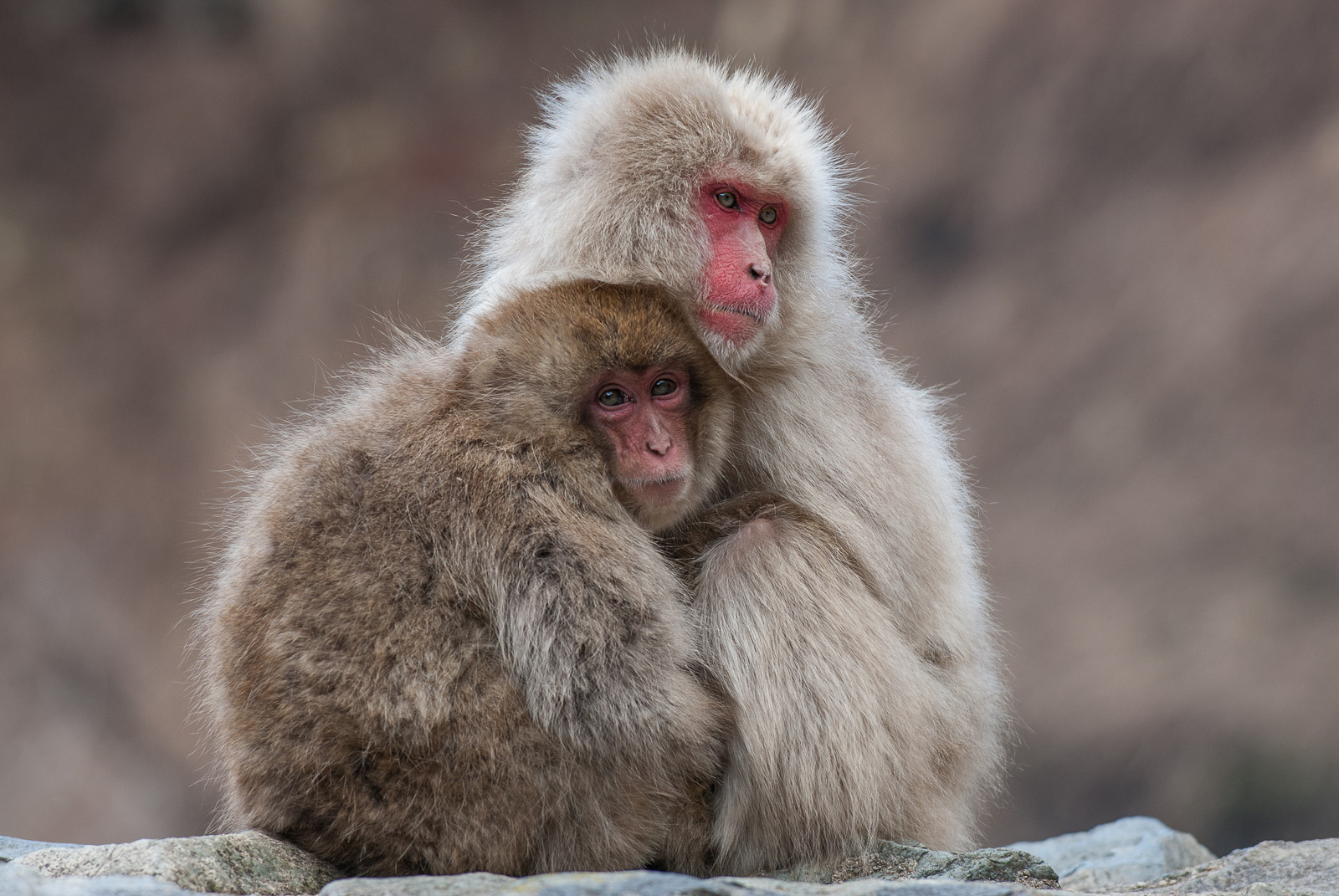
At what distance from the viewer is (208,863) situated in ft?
11.4

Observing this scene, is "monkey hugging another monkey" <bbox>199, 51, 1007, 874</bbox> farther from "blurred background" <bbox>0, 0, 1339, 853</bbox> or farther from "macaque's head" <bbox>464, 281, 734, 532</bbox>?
"blurred background" <bbox>0, 0, 1339, 853</bbox>

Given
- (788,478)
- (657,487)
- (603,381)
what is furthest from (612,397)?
(788,478)

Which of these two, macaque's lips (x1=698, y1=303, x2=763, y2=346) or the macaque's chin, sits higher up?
macaque's lips (x1=698, y1=303, x2=763, y2=346)

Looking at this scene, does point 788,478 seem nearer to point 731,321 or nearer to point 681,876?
point 731,321

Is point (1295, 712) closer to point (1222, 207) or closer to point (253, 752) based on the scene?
point (1222, 207)

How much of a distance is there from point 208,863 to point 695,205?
2687mm

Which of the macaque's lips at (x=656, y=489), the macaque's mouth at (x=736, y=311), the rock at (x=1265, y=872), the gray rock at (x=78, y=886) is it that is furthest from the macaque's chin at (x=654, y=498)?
the rock at (x=1265, y=872)

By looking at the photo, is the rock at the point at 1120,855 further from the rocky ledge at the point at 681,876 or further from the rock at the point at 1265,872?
the rock at the point at 1265,872

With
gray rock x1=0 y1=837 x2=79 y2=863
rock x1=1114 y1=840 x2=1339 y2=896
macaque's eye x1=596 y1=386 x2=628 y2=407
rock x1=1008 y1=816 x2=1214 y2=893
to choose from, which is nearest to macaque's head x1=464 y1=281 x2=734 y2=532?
macaque's eye x1=596 y1=386 x2=628 y2=407

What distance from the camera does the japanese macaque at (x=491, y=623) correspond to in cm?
355

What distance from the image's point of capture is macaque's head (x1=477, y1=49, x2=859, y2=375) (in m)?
4.36

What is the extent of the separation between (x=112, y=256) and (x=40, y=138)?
1218 mm

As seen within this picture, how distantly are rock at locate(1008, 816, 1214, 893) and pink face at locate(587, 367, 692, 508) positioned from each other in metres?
2.27

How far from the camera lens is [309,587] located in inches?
145
